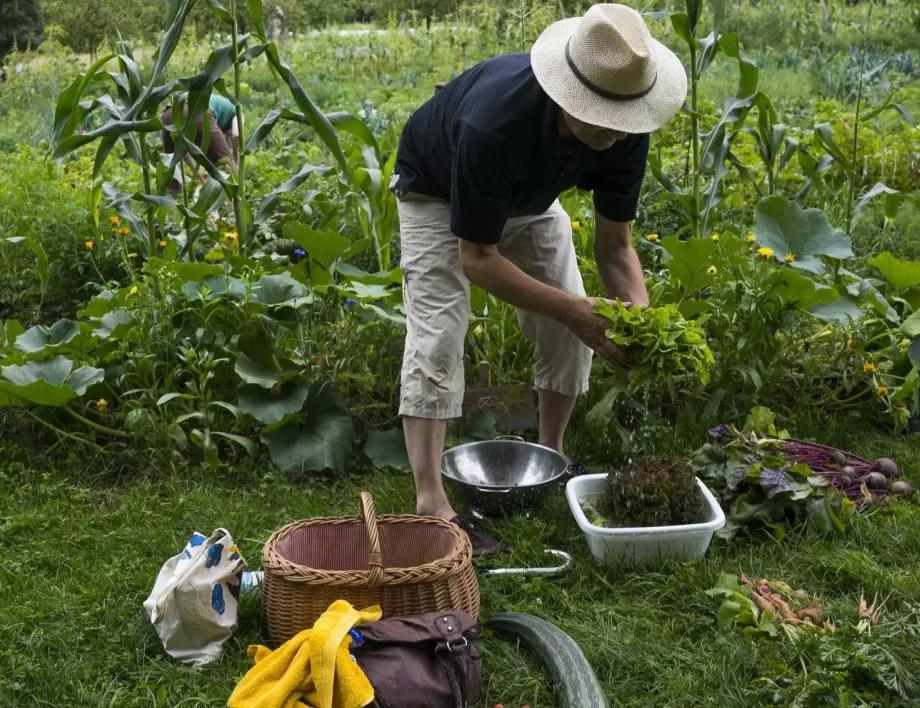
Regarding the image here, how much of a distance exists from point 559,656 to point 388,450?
4.65 ft

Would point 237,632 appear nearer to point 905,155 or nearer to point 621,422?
point 621,422

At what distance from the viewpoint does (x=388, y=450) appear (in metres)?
3.66

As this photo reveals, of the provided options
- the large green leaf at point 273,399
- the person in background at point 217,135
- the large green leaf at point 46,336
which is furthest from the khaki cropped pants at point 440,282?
the person in background at point 217,135

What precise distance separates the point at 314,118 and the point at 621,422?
5.31ft

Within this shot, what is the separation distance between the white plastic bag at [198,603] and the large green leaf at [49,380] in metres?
1.23

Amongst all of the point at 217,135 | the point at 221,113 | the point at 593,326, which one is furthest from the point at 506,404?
Result: the point at 221,113

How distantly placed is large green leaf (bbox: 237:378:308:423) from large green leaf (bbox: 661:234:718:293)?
4.61ft

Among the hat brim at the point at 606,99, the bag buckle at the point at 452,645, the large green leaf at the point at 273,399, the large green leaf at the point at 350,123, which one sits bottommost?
the large green leaf at the point at 273,399

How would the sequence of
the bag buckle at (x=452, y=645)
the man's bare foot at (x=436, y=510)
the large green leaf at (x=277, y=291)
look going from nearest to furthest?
the bag buckle at (x=452, y=645) < the man's bare foot at (x=436, y=510) < the large green leaf at (x=277, y=291)

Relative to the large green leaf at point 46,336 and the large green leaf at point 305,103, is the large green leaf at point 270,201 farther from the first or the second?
the large green leaf at point 46,336

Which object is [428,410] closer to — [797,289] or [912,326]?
[797,289]

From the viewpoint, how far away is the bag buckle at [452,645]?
7.62 ft

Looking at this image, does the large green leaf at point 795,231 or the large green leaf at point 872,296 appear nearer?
the large green leaf at point 872,296

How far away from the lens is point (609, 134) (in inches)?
104
